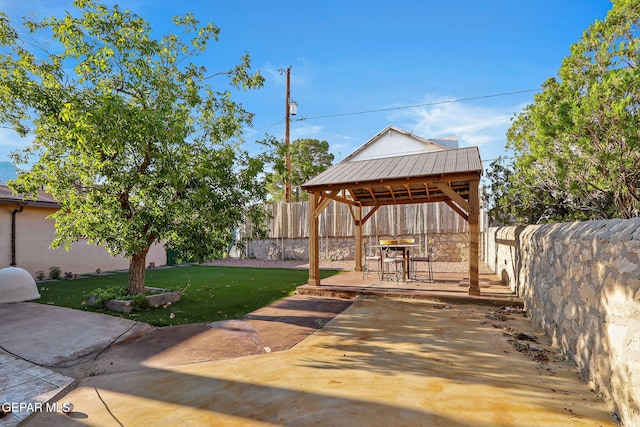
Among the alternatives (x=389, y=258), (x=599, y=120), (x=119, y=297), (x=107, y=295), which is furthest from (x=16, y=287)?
(x=599, y=120)

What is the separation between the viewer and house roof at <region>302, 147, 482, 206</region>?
6281 millimetres

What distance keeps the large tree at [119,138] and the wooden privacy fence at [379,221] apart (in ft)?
17.8

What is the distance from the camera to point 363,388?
2779 millimetres

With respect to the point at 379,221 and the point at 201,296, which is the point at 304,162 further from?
the point at 201,296

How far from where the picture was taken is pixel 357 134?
Answer: 22.3m

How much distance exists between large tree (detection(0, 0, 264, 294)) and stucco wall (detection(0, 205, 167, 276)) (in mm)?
5183

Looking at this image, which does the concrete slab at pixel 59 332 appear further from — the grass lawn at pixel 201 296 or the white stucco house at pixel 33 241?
the white stucco house at pixel 33 241

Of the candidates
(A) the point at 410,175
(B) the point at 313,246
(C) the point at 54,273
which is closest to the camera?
(A) the point at 410,175

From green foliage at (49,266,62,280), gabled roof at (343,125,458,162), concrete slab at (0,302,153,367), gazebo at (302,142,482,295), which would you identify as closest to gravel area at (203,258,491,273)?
gazebo at (302,142,482,295)

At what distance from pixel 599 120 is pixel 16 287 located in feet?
38.3

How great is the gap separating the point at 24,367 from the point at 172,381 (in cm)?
177

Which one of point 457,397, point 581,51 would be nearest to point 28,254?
point 457,397

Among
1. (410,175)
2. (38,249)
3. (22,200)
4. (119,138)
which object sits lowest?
(38,249)

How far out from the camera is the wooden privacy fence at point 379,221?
41.1 feet
